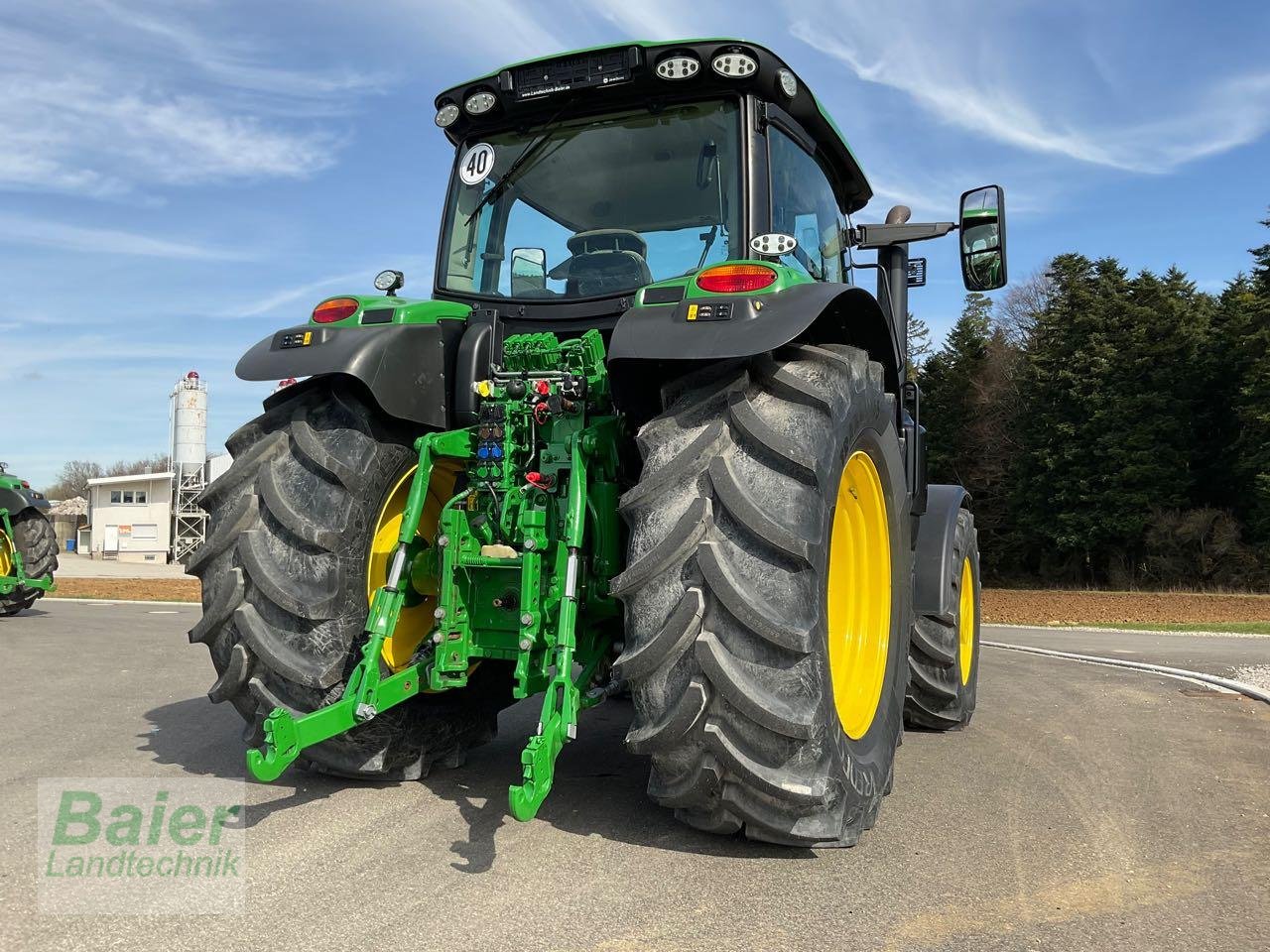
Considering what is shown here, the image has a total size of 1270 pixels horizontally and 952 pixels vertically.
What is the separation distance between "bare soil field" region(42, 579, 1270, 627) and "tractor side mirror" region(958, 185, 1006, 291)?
14.0 m

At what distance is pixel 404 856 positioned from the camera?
3113 mm

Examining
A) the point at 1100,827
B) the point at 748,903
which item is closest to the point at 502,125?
the point at 748,903

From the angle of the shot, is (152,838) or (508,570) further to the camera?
(508,570)

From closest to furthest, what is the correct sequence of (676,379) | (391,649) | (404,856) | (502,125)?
(404,856)
(676,379)
(391,649)
(502,125)

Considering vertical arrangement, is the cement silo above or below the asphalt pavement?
above

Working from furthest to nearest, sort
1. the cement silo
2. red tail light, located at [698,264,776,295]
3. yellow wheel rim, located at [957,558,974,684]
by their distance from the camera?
the cement silo < yellow wheel rim, located at [957,558,974,684] < red tail light, located at [698,264,776,295]

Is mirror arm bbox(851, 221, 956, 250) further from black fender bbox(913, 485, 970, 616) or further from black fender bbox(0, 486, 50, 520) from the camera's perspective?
black fender bbox(0, 486, 50, 520)

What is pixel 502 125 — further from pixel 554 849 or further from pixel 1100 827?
pixel 1100 827

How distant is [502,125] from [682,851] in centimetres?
319

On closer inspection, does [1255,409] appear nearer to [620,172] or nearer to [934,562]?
[934,562]

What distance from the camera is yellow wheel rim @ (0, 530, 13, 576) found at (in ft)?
42.0

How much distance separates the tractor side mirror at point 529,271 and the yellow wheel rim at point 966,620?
130 inches

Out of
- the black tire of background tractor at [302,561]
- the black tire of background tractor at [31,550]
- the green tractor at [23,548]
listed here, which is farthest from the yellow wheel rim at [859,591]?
the black tire of background tractor at [31,550]

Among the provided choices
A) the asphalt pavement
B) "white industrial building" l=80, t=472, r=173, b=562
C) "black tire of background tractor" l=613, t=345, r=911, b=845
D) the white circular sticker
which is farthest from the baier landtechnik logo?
"white industrial building" l=80, t=472, r=173, b=562
